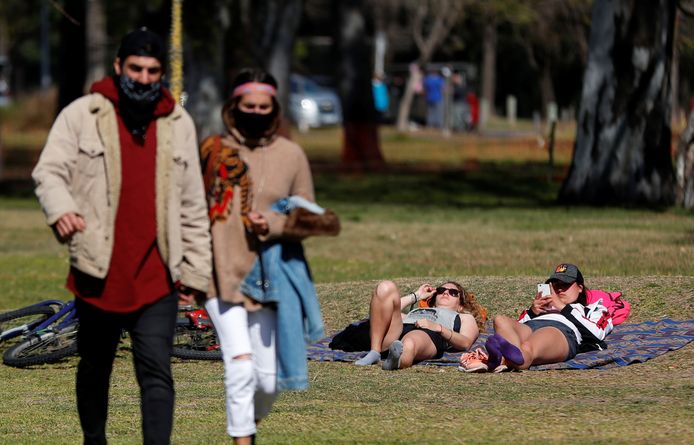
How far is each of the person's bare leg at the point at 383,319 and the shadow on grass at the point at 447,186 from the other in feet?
44.7

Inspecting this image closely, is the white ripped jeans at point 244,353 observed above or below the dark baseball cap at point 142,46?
below

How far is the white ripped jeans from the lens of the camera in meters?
6.46

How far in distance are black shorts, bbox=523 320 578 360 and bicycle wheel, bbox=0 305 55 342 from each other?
3.33m

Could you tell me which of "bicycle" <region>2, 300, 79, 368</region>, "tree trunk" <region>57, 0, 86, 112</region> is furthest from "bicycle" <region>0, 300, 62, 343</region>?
"tree trunk" <region>57, 0, 86, 112</region>

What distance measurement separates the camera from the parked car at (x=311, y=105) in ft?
184

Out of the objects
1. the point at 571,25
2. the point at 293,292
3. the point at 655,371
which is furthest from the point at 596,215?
the point at 571,25

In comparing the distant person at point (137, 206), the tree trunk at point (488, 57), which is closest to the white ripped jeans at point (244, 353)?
the distant person at point (137, 206)

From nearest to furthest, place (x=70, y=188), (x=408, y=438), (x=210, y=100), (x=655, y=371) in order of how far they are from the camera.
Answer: (x=70, y=188)
(x=408, y=438)
(x=655, y=371)
(x=210, y=100)

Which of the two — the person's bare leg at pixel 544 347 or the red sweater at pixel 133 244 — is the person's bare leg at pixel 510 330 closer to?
the person's bare leg at pixel 544 347

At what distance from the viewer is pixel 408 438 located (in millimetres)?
7312

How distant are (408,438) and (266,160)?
1643mm

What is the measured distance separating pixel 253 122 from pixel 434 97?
47.2m

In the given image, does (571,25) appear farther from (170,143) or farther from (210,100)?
(170,143)

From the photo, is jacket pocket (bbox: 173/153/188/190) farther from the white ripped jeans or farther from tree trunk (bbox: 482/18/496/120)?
tree trunk (bbox: 482/18/496/120)
